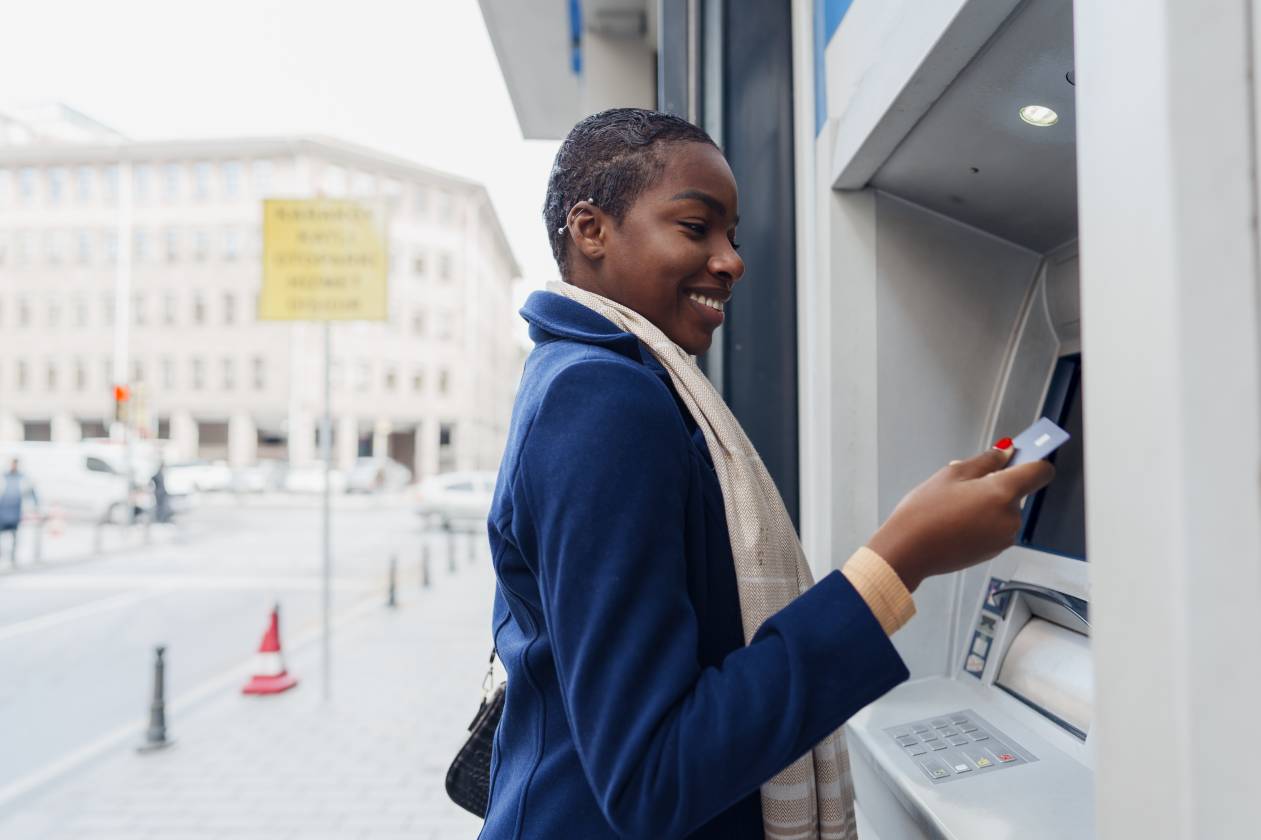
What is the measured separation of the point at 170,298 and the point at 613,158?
4016 cm

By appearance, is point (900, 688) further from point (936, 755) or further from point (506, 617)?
Result: point (506, 617)

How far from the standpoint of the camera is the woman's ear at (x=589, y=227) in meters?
1.00

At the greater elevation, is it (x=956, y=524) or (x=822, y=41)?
(x=822, y=41)

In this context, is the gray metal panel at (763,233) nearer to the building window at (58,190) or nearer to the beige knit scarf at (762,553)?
the beige knit scarf at (762,553)

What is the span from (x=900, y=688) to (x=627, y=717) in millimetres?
1036

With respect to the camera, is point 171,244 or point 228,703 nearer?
point 228,703

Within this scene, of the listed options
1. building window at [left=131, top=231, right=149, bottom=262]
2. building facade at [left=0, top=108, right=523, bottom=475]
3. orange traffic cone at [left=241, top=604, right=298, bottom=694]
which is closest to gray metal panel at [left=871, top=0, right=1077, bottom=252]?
orange traffic cone at [left=241, top=604, right=298, bottom=694]

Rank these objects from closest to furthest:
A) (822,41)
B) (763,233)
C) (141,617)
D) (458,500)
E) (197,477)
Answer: (822,41) < (763,233) < (141,617) < (458,500) < (197,477)

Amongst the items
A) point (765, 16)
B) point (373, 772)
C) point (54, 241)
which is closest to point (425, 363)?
point (54, 241)

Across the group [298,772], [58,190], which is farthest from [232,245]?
[298,772]

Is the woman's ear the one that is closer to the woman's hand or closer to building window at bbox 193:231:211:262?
the woman's hand

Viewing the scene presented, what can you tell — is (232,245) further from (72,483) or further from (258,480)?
(72,483)

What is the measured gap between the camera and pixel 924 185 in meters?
→ 1.53

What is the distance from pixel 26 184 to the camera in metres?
36.6
